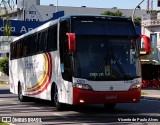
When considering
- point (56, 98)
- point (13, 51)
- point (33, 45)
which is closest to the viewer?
point (56, 98)

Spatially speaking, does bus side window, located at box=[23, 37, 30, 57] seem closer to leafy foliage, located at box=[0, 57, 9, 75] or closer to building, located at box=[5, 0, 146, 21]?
leafy foliage, located at box=[0, 57, 9, 75]

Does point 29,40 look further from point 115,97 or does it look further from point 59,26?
point 115,97

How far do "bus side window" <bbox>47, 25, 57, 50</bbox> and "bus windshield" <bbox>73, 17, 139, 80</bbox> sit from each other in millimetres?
1654

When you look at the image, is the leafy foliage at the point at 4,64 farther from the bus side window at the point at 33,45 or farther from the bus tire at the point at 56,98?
the bus tire at the point at 56,98

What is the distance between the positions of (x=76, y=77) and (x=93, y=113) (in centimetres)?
204

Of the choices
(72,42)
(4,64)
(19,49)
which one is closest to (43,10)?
(4,64)

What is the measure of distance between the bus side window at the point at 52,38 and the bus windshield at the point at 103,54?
165 centimetres

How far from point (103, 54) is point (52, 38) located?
2.72 m

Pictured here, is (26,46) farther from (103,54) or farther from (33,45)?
(103,54)

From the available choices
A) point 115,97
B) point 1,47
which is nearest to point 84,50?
point 115,97

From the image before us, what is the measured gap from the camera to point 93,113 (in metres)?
16.6

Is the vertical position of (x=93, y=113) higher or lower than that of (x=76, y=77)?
lower

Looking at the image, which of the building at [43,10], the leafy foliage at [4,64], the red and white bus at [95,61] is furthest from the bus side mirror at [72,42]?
the building at [43,10]

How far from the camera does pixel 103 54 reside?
15.5 m
